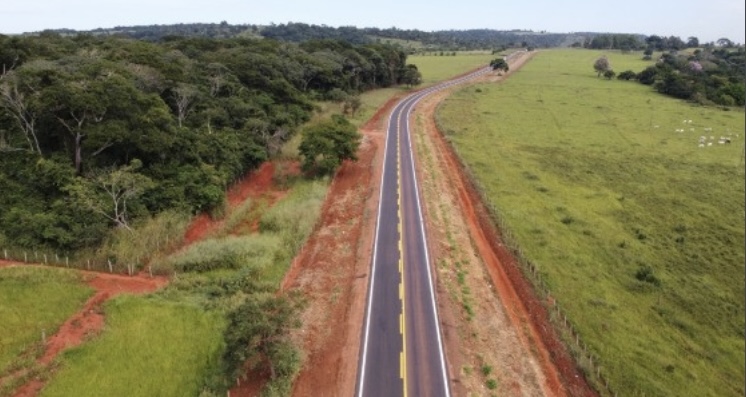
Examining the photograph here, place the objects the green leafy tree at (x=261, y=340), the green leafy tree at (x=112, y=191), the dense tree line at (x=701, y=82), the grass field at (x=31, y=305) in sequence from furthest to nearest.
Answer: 1. the dense tree line at (x=701, y=82)
2. the green leafy tree at (x=112, y=191)
3. the grass field at (x=31, y=305)
4. the green leafy tree at (x=261, y=340)

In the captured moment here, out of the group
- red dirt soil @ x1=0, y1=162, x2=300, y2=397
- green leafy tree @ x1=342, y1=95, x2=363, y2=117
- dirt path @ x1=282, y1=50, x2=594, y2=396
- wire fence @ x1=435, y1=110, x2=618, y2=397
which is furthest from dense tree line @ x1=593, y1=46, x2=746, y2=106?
red dirt soil @ x1=0, y1=162, x2=300, y2=397

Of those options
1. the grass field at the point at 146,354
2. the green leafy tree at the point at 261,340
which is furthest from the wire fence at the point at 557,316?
the grass field at the point at 146,354

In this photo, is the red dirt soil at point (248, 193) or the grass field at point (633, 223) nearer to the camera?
the grass field at point (633, 223)

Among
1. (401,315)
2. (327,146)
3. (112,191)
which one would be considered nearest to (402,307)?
(401,315)

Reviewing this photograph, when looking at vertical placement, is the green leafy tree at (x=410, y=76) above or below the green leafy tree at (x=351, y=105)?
above

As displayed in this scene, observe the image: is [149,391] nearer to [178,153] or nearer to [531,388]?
[531,388]

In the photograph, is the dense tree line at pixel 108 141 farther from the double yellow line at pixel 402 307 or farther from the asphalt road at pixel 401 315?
the asphalt road at pixel 401 315

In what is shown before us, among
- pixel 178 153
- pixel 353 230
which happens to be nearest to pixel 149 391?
pixel 353 230

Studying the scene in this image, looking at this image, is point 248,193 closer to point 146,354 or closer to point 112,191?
point 112,191
